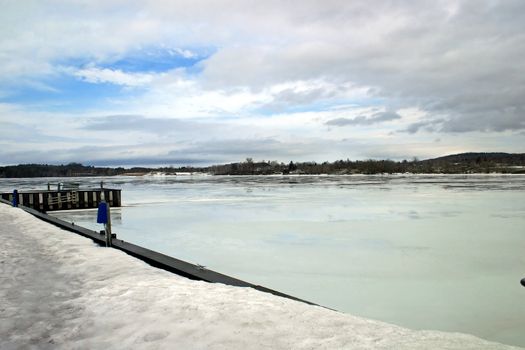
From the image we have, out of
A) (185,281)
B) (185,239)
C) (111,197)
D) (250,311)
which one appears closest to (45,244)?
(185,239)

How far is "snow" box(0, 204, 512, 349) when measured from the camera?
113 inches

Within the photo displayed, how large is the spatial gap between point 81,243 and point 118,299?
4107 mm

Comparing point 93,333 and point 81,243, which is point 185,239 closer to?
point 81,243

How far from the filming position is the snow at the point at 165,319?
287 cm

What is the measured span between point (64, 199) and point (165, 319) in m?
22.3

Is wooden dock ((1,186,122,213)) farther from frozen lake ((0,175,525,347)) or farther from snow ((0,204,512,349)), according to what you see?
snow ((0,204,512,349))

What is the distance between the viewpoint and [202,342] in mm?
2863

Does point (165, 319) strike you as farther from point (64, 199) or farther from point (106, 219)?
point (64, 199)

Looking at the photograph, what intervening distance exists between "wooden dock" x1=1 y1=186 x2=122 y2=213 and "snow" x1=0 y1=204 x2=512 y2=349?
17.6 meters

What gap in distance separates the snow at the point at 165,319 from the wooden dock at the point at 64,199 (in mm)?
17589

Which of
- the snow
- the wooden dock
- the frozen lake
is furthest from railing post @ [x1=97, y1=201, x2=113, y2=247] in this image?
the wooden dock

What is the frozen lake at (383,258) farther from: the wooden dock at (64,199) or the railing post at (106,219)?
the wooden dock at (64,199)

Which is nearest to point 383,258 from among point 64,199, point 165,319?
point 165,319

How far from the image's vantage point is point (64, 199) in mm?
23031
